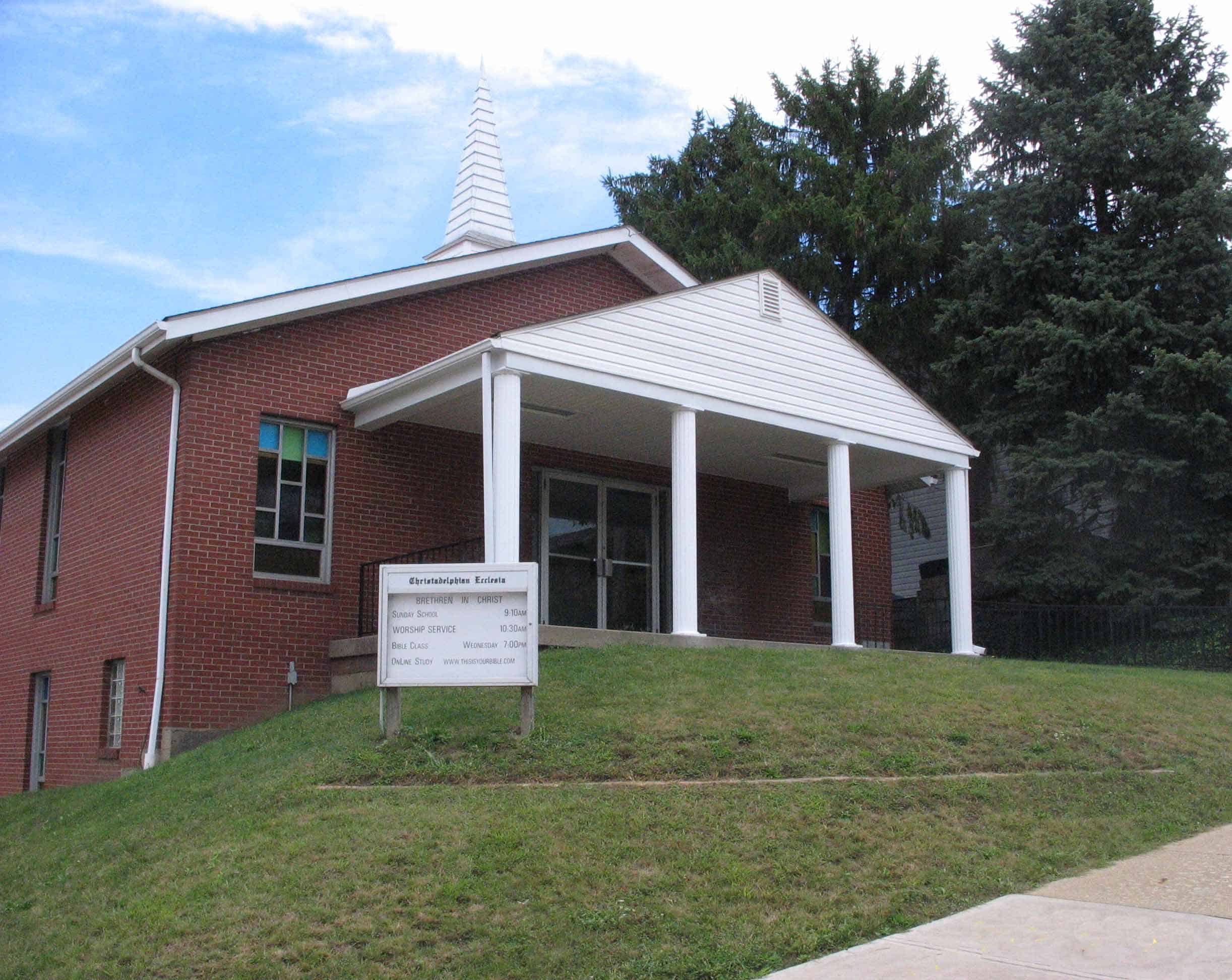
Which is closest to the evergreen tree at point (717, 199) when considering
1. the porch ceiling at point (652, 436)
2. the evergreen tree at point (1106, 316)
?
the evergreen tree at point (1106, 316)

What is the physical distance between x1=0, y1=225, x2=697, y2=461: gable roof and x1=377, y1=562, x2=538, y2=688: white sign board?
5075 mm

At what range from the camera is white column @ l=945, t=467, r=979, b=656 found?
1705cm

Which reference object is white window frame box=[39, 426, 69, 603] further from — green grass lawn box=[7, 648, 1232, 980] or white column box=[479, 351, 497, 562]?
white column box=[479, 351, 497, 562]

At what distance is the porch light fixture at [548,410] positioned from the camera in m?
14.8

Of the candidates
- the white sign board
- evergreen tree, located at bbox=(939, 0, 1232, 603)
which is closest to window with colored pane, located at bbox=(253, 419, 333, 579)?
the white sign board

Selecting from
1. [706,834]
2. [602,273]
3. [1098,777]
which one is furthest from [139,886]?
[602,273]

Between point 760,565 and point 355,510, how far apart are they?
264 inches

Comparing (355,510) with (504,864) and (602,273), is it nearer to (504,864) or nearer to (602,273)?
(602,273)

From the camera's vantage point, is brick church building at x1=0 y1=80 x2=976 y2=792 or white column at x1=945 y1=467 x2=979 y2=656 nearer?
brick church building at x1=0 y1=80 x2=976 y2=792

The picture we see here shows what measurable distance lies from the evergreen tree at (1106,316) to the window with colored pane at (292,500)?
12.6 meters

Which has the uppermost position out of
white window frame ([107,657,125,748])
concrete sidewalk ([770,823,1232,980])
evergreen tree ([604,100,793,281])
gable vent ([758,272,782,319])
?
evergreen tree ([604,100,793,281])

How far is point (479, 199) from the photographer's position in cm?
2144

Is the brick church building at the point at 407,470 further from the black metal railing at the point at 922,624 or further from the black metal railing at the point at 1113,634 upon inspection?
the black metal railing at the point at 922,624

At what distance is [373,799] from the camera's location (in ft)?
28.2
